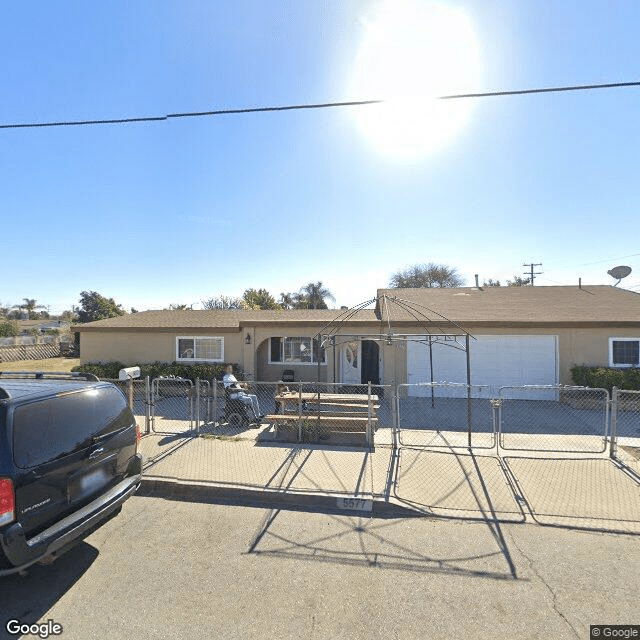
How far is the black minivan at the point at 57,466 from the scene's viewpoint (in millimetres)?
3123

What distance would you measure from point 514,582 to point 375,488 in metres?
2.24

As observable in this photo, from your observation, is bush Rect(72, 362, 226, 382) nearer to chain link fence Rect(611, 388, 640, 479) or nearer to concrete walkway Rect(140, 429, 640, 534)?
concrete walkway Rect(140, 429, 640, 534)

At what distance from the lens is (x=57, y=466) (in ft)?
11.4

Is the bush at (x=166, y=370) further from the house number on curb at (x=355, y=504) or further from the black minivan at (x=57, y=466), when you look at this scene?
the black minivan at (x=57, y=466)

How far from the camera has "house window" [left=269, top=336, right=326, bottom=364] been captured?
15.8 m

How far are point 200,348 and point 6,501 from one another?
1206 centimetres

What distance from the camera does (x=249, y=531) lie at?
4.54 m

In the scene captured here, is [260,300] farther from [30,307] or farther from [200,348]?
[30,307]

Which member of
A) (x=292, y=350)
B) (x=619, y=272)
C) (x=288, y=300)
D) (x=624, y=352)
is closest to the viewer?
(x=624, y=352)

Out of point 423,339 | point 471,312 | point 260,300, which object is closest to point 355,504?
point 423,339

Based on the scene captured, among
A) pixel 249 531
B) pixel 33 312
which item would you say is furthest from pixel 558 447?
pixel 33 312

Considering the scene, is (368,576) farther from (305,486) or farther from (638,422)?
(638,422)

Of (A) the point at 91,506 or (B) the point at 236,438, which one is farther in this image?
(B) the point at 236,438

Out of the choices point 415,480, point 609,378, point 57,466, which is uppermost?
point 57,466
